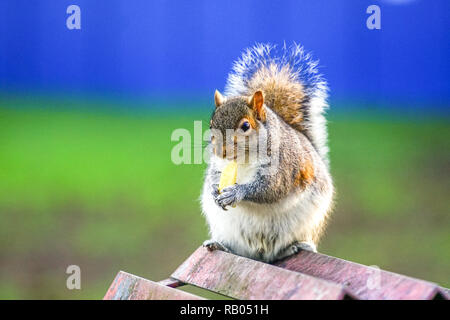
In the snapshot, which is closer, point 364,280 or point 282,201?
point 364,280

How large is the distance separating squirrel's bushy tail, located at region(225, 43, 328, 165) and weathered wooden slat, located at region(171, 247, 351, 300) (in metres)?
0.83

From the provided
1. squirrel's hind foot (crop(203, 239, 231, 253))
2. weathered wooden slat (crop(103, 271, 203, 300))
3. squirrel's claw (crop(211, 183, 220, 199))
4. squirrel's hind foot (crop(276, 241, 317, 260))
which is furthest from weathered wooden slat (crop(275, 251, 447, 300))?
weathered wooden slat (crop(103, 271, 203, 300))

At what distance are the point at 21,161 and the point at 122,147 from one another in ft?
3.22

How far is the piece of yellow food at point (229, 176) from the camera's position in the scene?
7.83ft

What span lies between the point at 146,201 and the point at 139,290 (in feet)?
11.9

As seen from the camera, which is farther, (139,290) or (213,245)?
(213,245)

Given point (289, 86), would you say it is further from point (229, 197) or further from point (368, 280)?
point (368, 280)

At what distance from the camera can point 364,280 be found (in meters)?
2.00

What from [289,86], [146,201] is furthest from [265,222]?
[146,201]

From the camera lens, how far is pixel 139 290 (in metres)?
2.02
